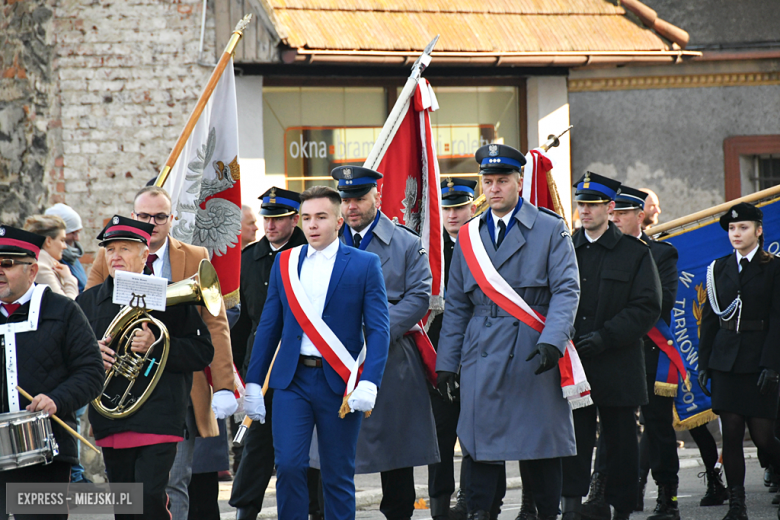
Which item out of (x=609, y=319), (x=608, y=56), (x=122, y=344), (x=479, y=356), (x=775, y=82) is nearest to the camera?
(x=122, y=344)

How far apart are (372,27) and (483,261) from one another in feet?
19.1

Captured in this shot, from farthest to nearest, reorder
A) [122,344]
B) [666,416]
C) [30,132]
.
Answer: [30,132]
[666,416]
[122,344]

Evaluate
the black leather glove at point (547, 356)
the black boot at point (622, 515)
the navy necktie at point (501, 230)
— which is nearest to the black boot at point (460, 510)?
the black boot at point (622, 515)

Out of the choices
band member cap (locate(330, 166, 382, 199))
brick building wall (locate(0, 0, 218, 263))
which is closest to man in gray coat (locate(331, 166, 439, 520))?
band member cap (locate(330, 166, 382, 199))

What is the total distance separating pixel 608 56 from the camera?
12.3m

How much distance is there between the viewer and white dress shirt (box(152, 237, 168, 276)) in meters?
6.12

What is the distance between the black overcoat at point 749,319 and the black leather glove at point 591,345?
120cm

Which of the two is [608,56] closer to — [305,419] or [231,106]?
[231,106]

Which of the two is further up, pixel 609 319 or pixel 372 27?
pixel 372 27

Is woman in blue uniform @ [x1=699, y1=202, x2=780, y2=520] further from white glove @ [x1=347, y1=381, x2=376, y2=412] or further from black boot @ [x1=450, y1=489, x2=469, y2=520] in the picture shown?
white glove @ [x1=347, y1=381, x2=376, y2=412]

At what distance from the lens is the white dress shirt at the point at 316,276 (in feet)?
19.2

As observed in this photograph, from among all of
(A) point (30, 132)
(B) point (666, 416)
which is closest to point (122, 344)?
(B) point (666, 416)

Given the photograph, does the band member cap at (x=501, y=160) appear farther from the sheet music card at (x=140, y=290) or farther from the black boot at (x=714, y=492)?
the black boot at (x=714, y=492)

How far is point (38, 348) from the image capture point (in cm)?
527
